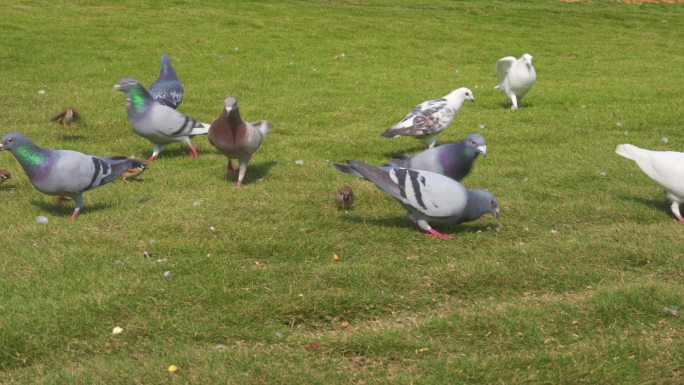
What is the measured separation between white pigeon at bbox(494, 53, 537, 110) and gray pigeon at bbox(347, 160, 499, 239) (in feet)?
21.9

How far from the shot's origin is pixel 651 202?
7.93m

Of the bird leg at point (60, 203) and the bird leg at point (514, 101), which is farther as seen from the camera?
the bird leg at point (514, 101)

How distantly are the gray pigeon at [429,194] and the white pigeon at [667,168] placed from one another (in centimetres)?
175

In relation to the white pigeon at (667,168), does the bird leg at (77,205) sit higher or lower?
lower

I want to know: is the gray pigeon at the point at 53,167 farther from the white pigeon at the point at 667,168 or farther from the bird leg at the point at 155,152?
the white pigeon at the point at 667,168

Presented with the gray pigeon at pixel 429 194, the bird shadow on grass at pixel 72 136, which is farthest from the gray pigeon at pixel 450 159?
the bird shadow on grass at pixel 72 136

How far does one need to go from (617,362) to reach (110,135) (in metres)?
8.01

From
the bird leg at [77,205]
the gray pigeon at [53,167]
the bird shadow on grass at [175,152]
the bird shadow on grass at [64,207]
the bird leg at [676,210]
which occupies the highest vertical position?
the gray pigeon at [53,167]

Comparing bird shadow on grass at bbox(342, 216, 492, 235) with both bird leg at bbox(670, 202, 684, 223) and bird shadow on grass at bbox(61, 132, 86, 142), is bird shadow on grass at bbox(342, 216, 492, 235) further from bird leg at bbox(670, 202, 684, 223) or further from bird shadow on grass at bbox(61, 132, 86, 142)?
bird shadow on grass at bbox(61, 132, 86, 142)

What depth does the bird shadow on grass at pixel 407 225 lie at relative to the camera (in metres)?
6.98

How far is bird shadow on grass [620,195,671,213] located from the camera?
25.5 ft

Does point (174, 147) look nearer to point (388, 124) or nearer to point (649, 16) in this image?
point (388, 124)

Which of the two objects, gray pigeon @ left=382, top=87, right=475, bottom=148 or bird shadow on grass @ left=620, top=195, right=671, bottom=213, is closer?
bird shadow on grass @ left=620, top=195, right=671, bottom=213

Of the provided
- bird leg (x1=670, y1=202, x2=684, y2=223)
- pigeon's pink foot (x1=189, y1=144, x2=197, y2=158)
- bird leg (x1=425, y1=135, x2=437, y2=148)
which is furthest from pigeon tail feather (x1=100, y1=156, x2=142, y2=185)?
bird leg (x1=670, y1=202, x2=684, y2=223)
